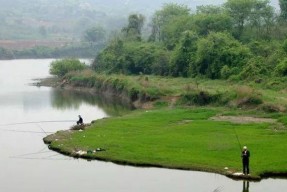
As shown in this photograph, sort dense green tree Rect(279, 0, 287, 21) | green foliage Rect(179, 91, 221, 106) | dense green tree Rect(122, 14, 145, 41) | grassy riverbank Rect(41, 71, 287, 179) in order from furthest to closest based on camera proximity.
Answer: dense green tree Rect(122, 14, 145, 41), dense green tree Rect(279, 0, 287, 21), green foliage Rect(179, 91, 221, 106), grassy riverbank Rect(41, 71, 287, 179)

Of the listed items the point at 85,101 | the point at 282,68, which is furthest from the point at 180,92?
the point at 85,101

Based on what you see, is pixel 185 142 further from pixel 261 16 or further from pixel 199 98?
pixel 261 16

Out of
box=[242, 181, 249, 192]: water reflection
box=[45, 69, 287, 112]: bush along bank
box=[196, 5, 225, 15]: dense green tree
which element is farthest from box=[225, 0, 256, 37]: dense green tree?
box=[242, 181, 249, 192]: water reflection

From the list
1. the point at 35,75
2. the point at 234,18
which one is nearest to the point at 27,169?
the point at 234,18

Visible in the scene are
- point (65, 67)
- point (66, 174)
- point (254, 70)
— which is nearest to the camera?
point (66, 174)

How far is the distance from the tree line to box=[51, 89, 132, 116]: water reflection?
1480 centimetres

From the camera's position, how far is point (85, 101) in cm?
9288

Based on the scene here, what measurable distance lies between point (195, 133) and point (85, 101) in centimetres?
4249

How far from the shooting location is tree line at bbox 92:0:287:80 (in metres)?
87.8

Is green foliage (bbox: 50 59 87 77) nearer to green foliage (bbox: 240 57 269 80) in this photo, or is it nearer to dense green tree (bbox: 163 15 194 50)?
dense green tree (bbox: 163 15 194 50)

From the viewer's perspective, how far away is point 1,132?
61969 mm

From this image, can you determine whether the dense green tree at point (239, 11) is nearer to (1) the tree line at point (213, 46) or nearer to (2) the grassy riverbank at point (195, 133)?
(1) the tree line at point (213, 46)

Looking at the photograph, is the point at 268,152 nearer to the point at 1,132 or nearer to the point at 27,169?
the point at 27,169

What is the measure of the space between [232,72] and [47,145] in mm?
42021
